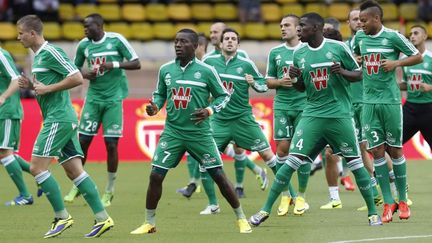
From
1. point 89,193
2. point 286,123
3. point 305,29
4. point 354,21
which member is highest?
point 305,29

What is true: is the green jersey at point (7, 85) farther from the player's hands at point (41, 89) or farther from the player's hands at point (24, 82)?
the player's hands at point (41, 89)

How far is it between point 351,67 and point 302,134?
97 centimetres

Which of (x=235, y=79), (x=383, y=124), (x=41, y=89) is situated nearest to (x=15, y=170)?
(x=235, y=79)

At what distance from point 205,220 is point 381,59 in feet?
9.88

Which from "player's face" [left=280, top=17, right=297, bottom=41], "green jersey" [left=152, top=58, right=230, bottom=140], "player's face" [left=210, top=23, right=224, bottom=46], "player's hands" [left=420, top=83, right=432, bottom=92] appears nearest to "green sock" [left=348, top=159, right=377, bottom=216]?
"green jersey" [left=152, top=58, right=230, bottom=140]

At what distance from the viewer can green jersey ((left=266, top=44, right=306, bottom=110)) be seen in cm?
1496

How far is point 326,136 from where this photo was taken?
42.2 feet

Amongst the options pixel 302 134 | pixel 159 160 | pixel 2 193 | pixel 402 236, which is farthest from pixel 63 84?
pixel 2 193

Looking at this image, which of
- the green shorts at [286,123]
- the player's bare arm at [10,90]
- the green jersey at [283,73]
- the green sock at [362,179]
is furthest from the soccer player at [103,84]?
the green sock at [362,179]

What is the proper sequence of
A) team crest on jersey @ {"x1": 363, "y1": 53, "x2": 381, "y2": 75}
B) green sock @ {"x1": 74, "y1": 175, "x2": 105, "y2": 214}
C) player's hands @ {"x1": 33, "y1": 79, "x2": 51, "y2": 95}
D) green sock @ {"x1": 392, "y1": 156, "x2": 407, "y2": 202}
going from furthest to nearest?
green sock @ {"x1": 392, "y1": 156, "x2": 407, "y2": 202} → team crest on jersey @ {"x1": 363, "y1": 53, "x2": 381, "y2": 75} → green sock @ {"x1": 74, "y1": 175, "x2": 105, "y2": 214} → player's hands @ {"x1": 33, "y1": 79, "x2": 51, "y2": 95}

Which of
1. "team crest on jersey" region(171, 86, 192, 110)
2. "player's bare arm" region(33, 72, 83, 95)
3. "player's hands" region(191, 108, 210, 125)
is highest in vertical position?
"player's bare arm" region(33, 72, 83, 95)

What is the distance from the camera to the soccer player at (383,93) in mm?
13367

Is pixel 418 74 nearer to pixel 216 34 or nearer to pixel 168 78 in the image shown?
pixel 216 34

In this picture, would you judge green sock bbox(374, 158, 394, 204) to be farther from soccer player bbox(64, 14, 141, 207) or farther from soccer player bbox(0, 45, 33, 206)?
soccer player bbox(0, 45, 33, 206)
